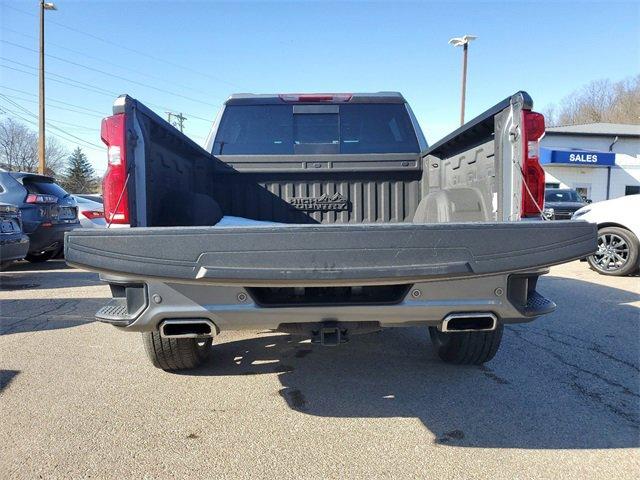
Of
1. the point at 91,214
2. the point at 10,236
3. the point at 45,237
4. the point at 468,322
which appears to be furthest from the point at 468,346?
the point at 91,214

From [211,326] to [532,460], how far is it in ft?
5.88

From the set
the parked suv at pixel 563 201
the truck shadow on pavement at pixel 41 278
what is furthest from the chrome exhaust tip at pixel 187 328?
the parked suv at pixel 563 201

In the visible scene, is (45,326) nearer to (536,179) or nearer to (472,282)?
(472,282)

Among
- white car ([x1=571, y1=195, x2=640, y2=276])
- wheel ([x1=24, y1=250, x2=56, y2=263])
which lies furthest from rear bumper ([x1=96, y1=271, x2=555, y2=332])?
wheel ([x1=24, y1=250, x2=56, y2=263])

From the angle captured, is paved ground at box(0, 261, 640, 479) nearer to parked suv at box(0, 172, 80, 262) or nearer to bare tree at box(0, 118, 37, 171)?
parked suv at box(0, 172, 80, 262)

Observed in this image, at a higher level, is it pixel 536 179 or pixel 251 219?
pixel 536 179

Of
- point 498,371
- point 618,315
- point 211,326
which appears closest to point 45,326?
point 211,326

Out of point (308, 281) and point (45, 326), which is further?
point (45, 326)

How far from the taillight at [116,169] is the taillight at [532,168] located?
88.9 inches

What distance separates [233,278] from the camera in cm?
206

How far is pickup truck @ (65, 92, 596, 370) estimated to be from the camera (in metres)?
2.05

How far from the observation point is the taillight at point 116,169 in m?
2.47

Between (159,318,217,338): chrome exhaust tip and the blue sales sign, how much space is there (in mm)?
30340

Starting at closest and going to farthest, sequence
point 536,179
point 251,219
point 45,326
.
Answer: point 536,179
point 251,219
point 45,326
